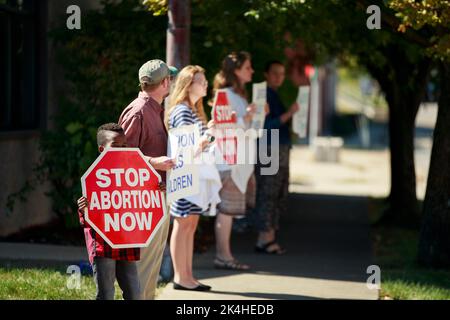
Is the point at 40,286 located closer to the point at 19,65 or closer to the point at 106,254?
the point at 106,254

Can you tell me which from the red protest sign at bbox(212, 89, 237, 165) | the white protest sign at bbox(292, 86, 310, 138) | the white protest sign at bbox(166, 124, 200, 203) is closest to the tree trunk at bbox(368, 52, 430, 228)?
the white protest sign at bbox(292, 86, 310, 138)

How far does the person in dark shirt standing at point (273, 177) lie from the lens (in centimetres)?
1103

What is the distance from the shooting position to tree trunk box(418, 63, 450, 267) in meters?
10.5

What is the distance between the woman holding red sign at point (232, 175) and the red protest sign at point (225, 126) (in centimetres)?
18

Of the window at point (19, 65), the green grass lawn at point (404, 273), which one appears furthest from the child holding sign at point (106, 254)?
the window at point (19, 65)

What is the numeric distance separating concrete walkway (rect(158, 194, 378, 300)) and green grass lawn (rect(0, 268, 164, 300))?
0.67 m

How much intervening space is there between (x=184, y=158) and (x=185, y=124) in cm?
97

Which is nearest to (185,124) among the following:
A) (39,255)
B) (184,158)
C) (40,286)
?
(184,158)

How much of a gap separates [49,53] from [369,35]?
3796mm

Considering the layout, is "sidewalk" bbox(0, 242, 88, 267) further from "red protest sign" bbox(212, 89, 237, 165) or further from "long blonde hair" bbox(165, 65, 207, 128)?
"long blonde hair" bbox(165, 65, 207, 128)

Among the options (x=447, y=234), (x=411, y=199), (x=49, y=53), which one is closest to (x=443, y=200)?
(x=447, y=234)

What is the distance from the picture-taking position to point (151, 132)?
23.0ft

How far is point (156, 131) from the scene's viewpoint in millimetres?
7035
